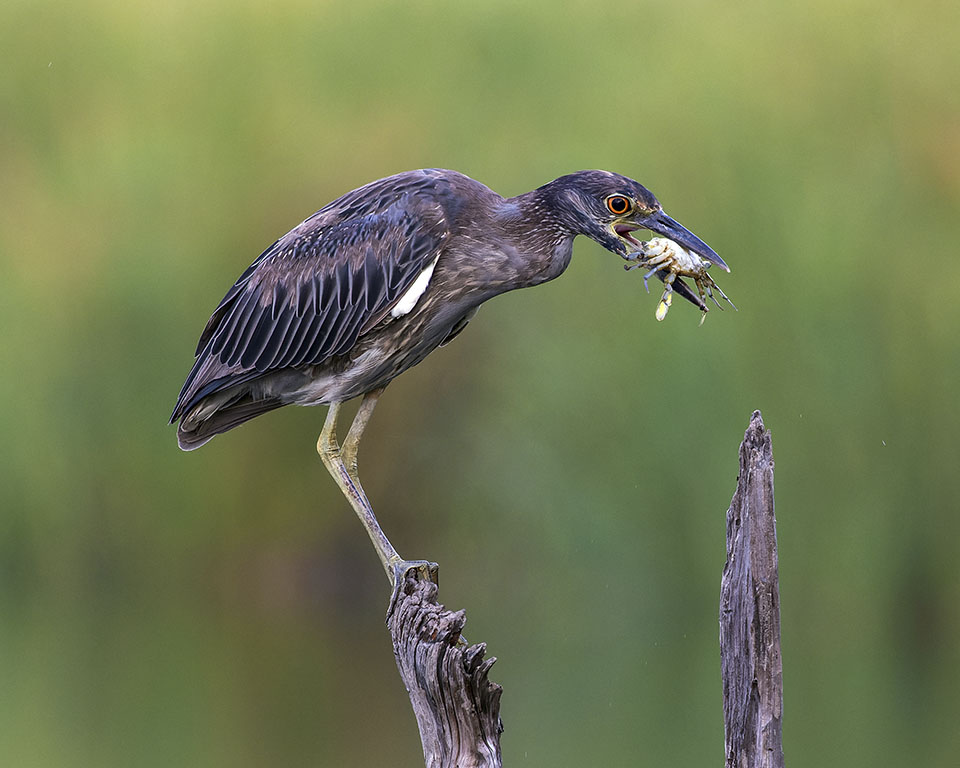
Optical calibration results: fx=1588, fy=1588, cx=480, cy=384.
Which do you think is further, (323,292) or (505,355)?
(505,355)

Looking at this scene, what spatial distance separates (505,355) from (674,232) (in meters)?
6.77

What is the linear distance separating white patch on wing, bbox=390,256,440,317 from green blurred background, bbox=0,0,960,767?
544 centimetres

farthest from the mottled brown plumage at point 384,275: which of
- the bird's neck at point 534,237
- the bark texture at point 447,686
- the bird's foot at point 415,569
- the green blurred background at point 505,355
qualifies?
the green blurred background at point 505,355

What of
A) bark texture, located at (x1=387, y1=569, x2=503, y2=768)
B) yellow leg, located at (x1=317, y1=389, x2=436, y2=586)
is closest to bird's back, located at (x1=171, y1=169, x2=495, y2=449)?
yellow leg, located at (x1=317, y1=389, x2=436, y2=586)

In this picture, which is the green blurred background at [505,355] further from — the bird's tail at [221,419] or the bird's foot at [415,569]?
the bird's foot at [415,569]

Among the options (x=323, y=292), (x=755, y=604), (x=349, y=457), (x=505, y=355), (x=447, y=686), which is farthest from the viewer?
(x=505, y=355)

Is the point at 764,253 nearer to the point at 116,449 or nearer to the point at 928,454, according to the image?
the point at 928,454

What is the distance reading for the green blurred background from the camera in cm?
1189

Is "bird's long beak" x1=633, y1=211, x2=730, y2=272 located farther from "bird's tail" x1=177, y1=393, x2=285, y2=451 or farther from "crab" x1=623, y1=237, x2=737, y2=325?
"bird's tail" x1=177, y1=393, x2=285, y2=451

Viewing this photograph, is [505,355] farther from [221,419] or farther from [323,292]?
[323,292]

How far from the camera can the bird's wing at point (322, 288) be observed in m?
6.11

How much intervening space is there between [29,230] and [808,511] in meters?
6.75

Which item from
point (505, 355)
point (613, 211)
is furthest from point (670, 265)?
point (505, 355)

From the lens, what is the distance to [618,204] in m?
5.96
